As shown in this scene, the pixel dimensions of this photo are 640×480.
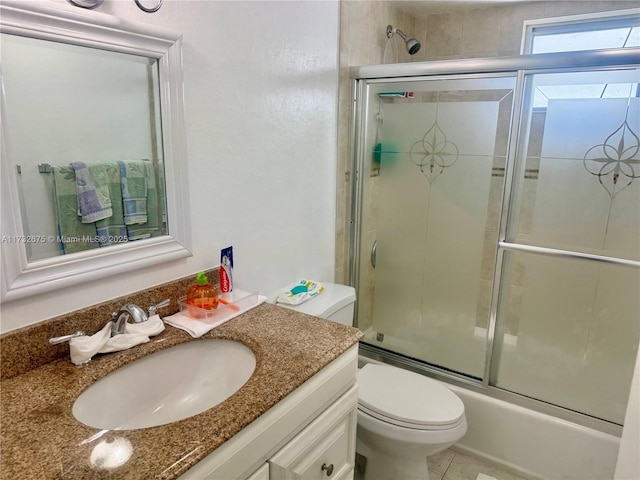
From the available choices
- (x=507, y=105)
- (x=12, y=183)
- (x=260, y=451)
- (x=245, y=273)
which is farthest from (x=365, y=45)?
(x=260, y=451)

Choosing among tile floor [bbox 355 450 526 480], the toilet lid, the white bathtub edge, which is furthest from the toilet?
the white bathtub edge

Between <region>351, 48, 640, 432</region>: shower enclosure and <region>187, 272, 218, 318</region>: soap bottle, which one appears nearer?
<region>187, 272, 218, 318</region>: soap bottle

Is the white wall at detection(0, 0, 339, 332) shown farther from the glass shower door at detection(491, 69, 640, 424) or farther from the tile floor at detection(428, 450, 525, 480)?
the tile floor at detection(428, 450, 525, 480)

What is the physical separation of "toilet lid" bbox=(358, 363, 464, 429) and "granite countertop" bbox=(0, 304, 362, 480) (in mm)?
523

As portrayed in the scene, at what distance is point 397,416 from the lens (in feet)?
5.17

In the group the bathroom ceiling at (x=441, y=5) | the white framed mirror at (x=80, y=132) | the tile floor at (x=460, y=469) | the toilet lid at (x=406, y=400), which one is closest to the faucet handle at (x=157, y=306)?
the white framed mirror at (x=80, y=132)

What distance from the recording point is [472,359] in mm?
2107

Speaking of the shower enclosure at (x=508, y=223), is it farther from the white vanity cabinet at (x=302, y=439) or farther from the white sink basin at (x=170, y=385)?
the white sink basin at (x=170, y=385)

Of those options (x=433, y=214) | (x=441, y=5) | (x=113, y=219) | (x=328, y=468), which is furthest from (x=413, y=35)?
(x=328, y=468)

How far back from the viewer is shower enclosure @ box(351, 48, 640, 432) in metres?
1.70

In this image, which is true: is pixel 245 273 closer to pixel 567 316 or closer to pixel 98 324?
pixel 98 324

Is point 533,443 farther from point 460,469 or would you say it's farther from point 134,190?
point 134,190

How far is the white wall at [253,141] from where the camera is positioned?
49.6 inches

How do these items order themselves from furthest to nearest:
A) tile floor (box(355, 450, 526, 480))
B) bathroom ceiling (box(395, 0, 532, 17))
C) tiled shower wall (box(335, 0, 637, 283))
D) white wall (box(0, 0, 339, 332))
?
1. bathroom ceiling (box(395, 0, 532, 17))
2. tiled shower wall (box(335, 0, 637, 283))
3. tile floor (box(355, 450, 526, 480))
4. white wall (box(0, 0, 339, 332))
